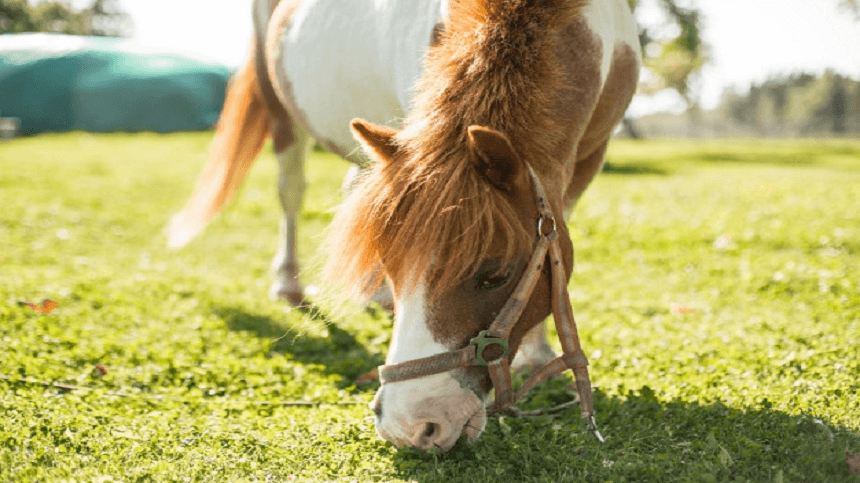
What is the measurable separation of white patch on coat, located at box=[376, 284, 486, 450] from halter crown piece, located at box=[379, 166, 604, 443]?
3 cm

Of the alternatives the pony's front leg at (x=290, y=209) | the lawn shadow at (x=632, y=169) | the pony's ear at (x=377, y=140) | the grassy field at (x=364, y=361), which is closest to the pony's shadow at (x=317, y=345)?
the grassy field at (x=364, y=361)

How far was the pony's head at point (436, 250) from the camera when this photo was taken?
2.15 m

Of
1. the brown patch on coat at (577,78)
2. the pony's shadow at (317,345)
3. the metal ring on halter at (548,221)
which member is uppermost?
the brown patch on coat at (577,78)

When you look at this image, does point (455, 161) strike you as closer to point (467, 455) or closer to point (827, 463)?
point (467, 455)

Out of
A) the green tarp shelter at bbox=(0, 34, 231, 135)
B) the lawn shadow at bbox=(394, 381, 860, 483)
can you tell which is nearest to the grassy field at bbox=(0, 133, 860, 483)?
the lawn shadow at bbox=(394, 381, 860, 483)

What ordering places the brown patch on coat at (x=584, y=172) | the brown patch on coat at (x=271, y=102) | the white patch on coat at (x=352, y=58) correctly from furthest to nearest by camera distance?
the brown patch on coat at (x=271, y=102) → the brown patch on coat at (x=584, y=172) → the white patch on coat at (x=352, y=58)

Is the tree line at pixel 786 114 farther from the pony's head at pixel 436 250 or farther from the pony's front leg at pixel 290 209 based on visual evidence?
the pony's head at pixel 436 250

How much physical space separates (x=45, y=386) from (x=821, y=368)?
3.64m

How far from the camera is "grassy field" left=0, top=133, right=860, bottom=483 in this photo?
252 cm

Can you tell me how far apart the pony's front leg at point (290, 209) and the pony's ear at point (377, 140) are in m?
3.02

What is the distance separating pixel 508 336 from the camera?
2.31 metres

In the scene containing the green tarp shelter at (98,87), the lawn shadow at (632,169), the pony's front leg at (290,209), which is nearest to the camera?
the pony's front leg at (290,209)

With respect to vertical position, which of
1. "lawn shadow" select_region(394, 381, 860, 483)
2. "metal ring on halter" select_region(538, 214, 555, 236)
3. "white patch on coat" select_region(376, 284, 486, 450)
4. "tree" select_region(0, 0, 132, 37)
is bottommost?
"tree" select_region(0, 0, 132, 37)

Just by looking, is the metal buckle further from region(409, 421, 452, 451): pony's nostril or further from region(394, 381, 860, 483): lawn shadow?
region(394, 381, 860, 483): lawn shadow
